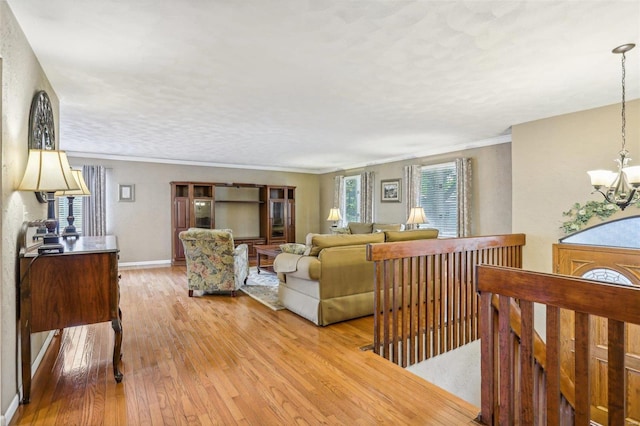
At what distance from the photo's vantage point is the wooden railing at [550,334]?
3.91 feet

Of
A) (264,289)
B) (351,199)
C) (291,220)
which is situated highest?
(351,199)

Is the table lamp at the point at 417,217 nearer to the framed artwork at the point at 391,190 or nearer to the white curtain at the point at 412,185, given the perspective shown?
the white curtain at the point at 412,185

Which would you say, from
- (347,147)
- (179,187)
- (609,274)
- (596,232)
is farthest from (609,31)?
(179,187)

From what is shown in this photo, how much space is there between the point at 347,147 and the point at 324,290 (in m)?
3.46

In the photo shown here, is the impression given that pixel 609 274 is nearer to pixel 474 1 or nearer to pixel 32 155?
pixel 474 1

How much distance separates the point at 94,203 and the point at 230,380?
5950 millimetres

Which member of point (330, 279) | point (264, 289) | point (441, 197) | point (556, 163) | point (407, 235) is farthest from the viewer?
point (441, 197)

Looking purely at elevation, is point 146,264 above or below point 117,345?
below

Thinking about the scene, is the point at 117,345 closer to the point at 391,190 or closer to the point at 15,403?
the point at 15,403

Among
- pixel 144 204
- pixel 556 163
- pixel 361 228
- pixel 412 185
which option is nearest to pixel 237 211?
pixel 144 204

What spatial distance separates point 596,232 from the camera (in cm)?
377

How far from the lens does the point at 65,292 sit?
2.28 metres

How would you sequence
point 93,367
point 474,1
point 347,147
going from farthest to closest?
point 347,147
point 93,367
point 474,1

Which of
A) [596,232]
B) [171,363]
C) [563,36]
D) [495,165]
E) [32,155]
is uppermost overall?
[563,36]
